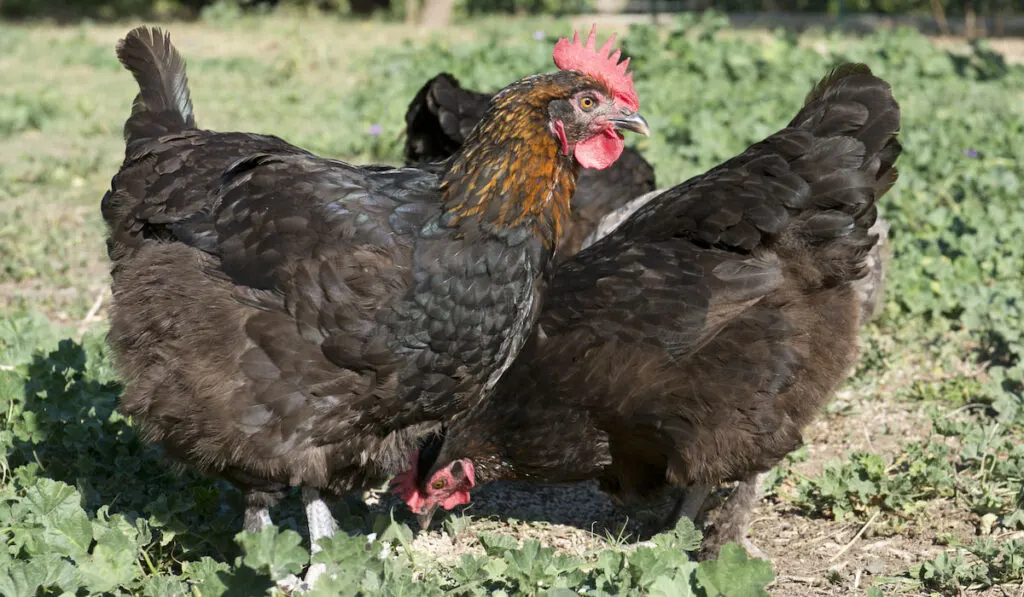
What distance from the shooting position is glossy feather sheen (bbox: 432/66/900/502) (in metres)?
3.59

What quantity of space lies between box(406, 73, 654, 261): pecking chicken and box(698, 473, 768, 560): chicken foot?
6.95 ft

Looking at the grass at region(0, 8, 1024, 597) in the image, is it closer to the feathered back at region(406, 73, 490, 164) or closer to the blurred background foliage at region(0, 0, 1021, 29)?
the feathered back at region(406, 73, 490, 164)

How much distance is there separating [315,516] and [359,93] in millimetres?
7304

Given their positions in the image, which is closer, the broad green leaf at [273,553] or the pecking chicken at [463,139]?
the broad green leaf at [273,553]

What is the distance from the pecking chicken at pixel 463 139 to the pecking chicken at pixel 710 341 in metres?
1.81

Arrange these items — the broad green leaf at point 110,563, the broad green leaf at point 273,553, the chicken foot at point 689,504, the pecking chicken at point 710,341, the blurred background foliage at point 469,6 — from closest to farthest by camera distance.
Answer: the broad green leaf at point 273,553 → the broad green leaf at point 110,563 → the pecking chicken at point 710,341 → the chicken foot at point 689,504 → the blurred background foliage at point 469,6

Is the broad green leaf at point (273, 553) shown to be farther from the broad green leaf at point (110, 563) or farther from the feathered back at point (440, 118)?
the feathered back at point (440, 118)

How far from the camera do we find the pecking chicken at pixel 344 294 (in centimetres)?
299

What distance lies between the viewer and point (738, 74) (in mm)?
9531

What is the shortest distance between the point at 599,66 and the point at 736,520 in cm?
166

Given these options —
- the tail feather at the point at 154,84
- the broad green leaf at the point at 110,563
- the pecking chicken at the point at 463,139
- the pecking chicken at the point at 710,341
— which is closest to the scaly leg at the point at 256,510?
the broad green leaf at the point at 110,563

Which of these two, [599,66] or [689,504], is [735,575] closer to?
[689,504]

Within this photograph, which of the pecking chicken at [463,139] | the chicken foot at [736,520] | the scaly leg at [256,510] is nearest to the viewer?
the scaly leg at [256,510]

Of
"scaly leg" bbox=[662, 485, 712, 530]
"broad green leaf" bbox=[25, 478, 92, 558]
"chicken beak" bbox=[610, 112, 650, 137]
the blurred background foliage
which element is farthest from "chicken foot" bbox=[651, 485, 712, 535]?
the blurred background foliage
